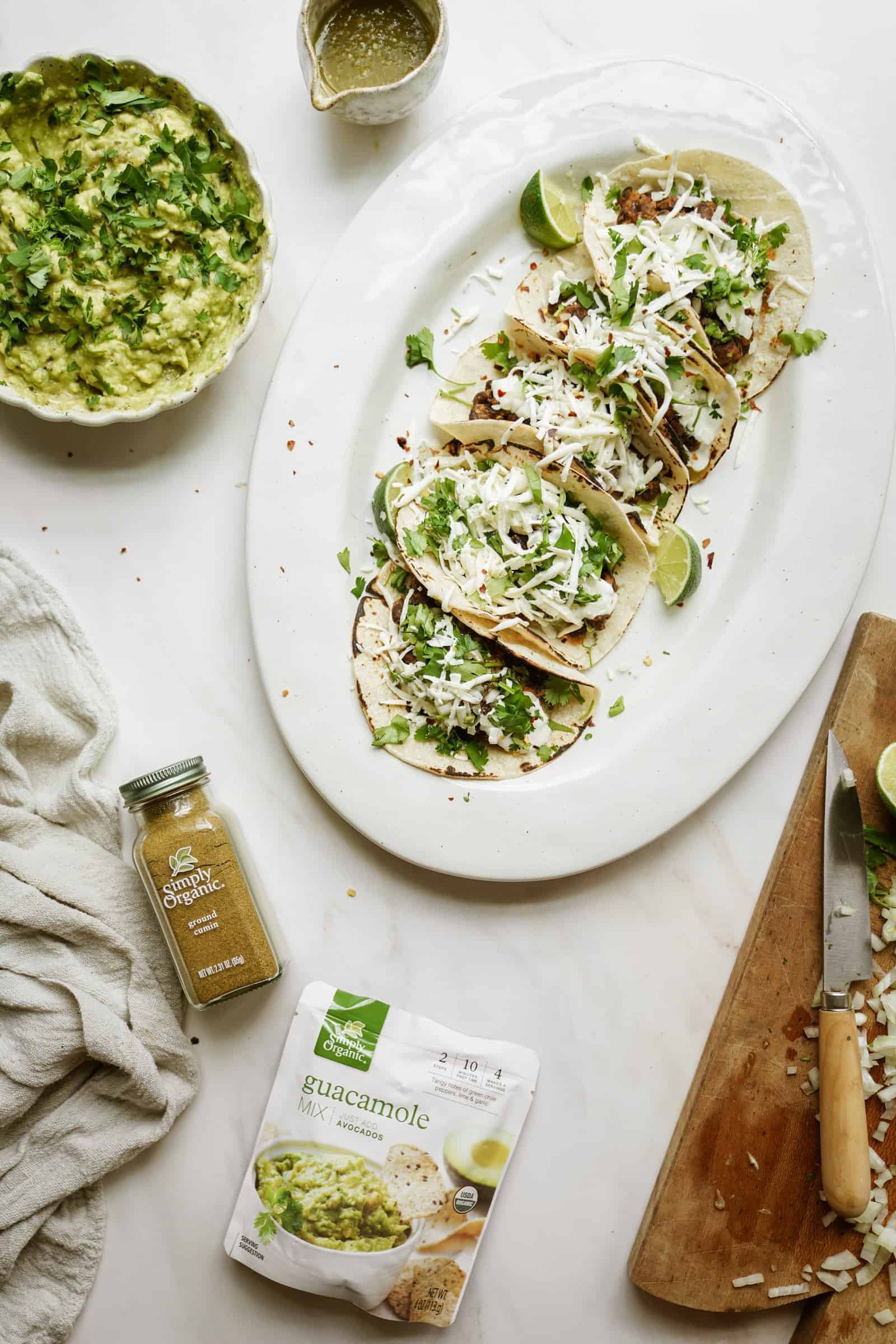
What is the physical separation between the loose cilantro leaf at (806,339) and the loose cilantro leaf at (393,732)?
1.48 metres

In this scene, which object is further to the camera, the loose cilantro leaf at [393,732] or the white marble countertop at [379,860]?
the white marble countertop at [379,860]

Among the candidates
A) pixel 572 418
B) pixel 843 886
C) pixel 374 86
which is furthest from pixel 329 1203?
pixel 374 86

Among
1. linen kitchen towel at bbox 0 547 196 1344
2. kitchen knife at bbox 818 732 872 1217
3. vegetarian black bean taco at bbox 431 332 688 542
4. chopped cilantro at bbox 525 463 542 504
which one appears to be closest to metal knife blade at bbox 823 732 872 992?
kitchen knife at bbox 818 732 872 1217

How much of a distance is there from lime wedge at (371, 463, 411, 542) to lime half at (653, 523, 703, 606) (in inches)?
29.3

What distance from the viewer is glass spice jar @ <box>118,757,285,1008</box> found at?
2172 millimetres

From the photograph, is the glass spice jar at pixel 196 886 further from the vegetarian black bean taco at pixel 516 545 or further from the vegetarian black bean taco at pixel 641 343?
the vegetarian black bean taco at pixel 641 343

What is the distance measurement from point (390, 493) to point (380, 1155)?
6.16 feet

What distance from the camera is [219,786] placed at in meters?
2.46

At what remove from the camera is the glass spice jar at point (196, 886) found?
2172mm

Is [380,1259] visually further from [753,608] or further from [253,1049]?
[753,608]

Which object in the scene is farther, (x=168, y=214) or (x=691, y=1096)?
(x=691, y=1096)

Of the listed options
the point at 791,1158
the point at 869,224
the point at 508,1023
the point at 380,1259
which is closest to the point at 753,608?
the point at 869,224

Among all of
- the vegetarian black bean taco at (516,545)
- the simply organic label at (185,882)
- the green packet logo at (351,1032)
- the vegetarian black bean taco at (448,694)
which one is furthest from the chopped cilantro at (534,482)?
the green packet logo at (351,1032)

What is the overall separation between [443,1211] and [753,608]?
1926 mm
